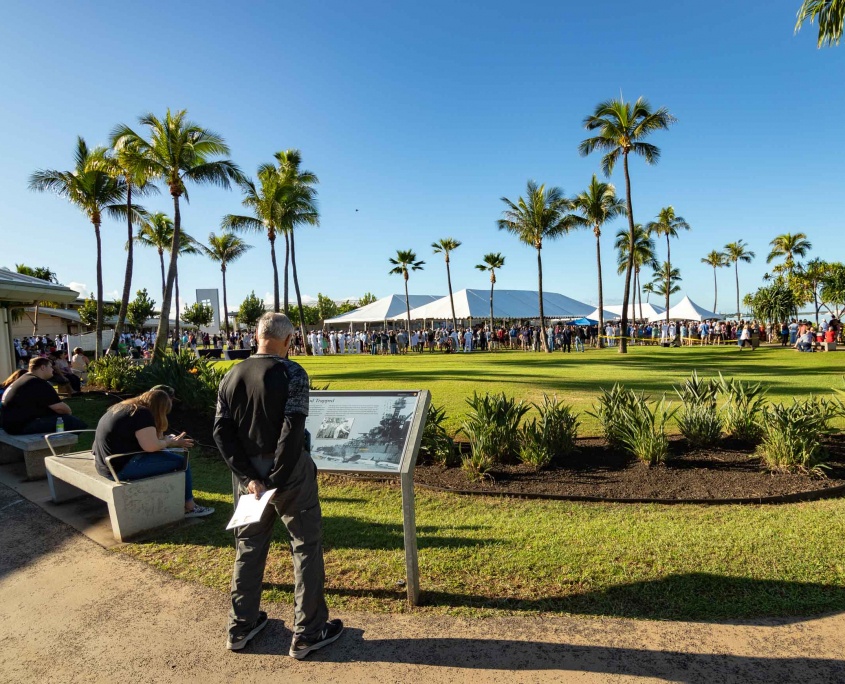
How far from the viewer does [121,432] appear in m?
4.23

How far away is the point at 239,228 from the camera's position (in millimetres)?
32625

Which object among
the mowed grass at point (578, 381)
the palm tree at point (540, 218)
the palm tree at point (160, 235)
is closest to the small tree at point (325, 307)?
the palm tree at point (160, 235)

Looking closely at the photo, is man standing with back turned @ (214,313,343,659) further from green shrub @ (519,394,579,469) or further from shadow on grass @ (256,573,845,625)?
green shrub @ (519,394,579,469)

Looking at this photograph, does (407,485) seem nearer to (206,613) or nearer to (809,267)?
(206,613)

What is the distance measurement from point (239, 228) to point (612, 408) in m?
30.6

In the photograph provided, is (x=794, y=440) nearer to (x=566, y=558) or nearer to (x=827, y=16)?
(x=566, y=558)

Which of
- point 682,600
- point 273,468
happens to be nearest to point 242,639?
point 273,468

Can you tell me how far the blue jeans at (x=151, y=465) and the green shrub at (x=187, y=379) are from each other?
3648 millimetres

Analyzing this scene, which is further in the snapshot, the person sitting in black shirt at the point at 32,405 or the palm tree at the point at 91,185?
the palm tree at the point at 91,185

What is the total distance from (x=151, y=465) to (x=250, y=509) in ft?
7.25

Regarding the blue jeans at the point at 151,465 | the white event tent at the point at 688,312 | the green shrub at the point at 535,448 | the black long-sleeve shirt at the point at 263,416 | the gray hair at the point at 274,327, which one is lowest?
the green shrub at the point at 535,448

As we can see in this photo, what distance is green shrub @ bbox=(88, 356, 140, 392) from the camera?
11.8 m

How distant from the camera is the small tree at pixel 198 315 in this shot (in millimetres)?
57062

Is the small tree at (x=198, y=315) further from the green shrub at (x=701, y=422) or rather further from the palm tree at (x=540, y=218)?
the green shrub at (x=701, y=422)
